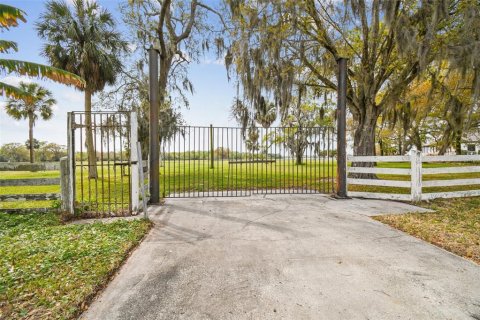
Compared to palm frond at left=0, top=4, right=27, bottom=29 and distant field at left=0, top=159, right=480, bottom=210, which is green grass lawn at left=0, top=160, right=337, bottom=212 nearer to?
distant field at left=0, top=159, right=480, bottom=210

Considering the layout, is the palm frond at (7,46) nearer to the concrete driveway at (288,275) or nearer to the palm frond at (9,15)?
the palm frond at (9,15)

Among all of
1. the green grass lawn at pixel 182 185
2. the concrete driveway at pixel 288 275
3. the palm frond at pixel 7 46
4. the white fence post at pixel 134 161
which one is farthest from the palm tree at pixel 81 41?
the concrete driveway at pixel 288 275

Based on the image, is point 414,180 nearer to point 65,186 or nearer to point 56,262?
point 56,262

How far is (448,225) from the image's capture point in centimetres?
450

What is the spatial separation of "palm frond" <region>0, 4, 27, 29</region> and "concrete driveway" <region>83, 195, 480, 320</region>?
5.27 m

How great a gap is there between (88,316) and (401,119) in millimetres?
13534

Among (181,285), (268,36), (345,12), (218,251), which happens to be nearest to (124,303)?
(181,285)

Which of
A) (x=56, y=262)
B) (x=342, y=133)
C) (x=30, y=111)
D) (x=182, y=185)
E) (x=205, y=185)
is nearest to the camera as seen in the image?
(x=56, y=262)

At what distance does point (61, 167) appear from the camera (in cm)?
511

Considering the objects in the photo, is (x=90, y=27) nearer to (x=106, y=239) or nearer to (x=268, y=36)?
(x=268, y=36)

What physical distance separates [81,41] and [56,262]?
13570mm

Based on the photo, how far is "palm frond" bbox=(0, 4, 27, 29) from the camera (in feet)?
16.7

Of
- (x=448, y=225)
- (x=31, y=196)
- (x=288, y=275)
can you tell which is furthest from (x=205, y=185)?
(x=288, y=275)

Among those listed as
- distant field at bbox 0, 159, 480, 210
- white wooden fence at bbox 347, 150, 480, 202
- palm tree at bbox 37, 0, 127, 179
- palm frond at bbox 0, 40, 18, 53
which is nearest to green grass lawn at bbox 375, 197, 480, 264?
white wooden fence at bbox 347, 150, 480, 202
